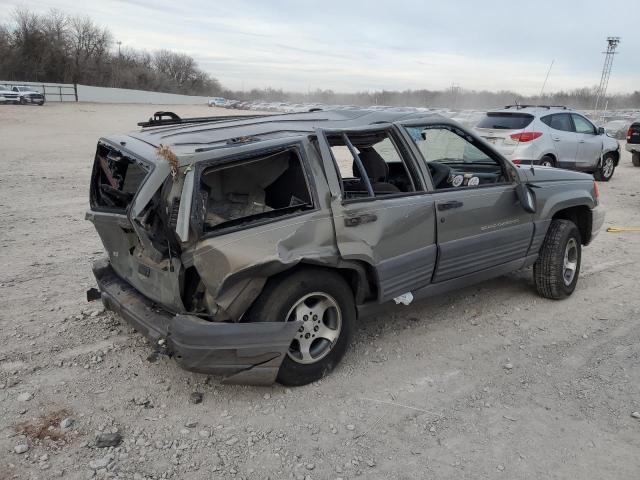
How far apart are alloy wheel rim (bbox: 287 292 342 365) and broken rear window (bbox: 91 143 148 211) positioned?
1.34m

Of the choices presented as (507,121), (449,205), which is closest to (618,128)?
(507,121)

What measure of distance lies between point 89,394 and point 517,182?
3711 mm

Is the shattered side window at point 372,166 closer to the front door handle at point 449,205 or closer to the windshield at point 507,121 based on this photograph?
the front door handle at point 449,205

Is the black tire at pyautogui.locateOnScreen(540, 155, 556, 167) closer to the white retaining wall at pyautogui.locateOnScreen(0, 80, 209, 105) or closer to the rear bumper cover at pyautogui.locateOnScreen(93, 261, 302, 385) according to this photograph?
the rear bumper cover at pyautogui.locateOnScreen(93, 261, 302, 385)

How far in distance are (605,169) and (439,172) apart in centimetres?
1065

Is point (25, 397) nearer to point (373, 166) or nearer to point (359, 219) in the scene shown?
point (359, 219)

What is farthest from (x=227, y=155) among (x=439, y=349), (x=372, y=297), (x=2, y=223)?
(x=2, y=223)

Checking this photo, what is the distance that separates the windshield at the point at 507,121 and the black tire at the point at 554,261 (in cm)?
646

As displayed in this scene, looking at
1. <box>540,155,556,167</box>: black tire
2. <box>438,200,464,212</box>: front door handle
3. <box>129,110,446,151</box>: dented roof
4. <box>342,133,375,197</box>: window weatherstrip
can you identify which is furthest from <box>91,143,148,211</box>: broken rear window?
<box>540,155,556,167</box>: black tire

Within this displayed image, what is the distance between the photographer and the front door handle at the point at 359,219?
3670 millimetres

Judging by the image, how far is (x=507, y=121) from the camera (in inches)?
447

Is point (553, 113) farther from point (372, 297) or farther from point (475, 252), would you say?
point (372, 297)

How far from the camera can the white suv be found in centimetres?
1112

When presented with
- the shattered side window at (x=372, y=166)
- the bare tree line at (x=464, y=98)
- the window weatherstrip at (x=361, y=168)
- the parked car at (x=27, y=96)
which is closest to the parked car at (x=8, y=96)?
the parked car at (x=27, y=96)
